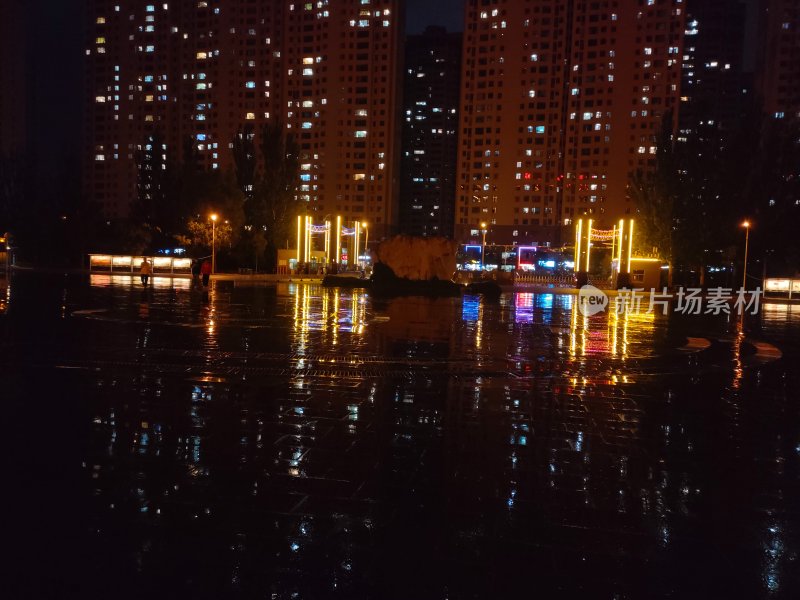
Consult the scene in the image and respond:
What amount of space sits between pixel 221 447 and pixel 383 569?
2.72 meters

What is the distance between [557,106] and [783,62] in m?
34.9

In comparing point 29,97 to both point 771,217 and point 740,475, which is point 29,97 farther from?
point 740,475

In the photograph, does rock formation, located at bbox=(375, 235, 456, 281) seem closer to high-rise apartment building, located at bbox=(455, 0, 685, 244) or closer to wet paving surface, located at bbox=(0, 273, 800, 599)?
wet paving surface, located at bbox=(0, 273, 800, 599)

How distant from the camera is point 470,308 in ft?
78.0

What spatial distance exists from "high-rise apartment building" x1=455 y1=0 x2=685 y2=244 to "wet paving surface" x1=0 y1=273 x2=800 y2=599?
334ft

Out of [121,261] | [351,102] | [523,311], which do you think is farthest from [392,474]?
[351,102]

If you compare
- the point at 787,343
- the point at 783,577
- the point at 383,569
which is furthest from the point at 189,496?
the point at 787,343

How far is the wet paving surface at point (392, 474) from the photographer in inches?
152

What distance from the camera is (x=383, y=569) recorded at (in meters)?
3.87

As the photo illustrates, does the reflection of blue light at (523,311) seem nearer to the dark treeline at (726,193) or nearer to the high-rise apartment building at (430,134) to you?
the dark treeline at (726,193)

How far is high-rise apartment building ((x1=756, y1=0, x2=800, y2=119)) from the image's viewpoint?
102375mm

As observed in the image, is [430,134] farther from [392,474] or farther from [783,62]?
[392,474]
